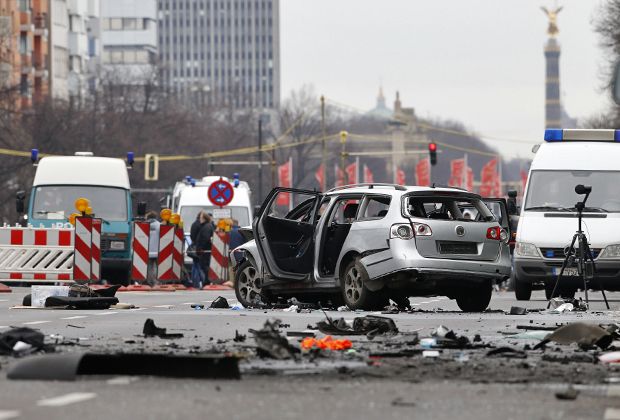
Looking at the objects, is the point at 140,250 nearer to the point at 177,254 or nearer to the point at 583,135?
the point at 177,254

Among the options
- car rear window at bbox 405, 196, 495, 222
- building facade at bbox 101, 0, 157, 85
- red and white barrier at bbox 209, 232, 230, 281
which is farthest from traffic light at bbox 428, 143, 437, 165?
building facade at bbox 101, 0, 157, 85

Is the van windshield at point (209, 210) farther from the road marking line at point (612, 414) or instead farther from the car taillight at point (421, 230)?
the road marking line at point (612, 414)

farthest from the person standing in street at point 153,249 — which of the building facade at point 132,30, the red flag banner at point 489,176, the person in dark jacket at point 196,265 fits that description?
the building facade at point 132,30

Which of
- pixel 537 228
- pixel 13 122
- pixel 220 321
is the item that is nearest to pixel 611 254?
pixel 537 228

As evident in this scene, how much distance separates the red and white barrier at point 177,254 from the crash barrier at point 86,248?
4166mm

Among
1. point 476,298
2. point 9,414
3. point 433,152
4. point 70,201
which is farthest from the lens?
point 433,152

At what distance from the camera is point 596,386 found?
303 inches

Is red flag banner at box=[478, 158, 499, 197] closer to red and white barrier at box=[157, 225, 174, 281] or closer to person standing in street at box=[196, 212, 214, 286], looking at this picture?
person standing in street at box=[196, 212, 214, 286]

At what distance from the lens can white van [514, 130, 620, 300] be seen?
781 inches

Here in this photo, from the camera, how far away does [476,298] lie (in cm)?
1661

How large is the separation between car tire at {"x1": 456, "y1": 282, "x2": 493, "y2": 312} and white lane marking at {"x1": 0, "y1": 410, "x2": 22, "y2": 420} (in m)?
10.5

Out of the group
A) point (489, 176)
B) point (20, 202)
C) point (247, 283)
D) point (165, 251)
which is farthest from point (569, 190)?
point (489, 176)

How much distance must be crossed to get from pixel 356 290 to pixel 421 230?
1088mm

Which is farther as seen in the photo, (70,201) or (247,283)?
(70,201)
